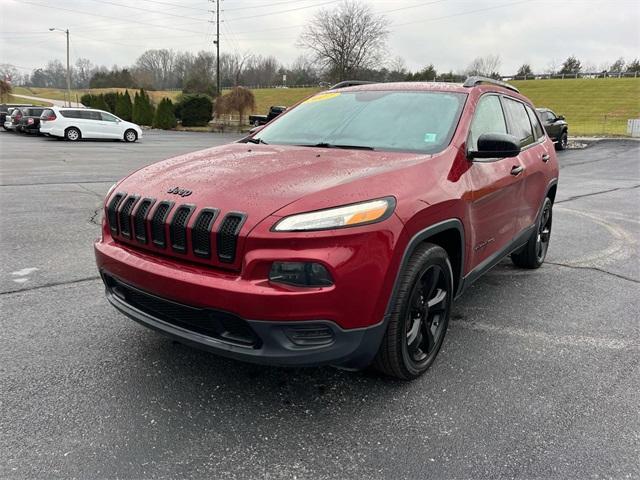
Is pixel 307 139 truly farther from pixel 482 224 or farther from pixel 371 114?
pixel 482 224

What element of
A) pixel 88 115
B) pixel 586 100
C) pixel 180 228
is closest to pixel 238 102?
pixel 88 115

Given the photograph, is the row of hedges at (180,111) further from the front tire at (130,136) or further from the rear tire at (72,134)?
the rear tire at (72,134)

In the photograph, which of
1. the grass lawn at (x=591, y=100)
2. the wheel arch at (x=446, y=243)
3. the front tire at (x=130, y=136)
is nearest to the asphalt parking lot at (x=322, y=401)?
the wheel arch at (x=446, y=243)

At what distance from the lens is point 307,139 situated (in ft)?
12.1

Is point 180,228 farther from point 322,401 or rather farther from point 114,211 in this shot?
point 322,401

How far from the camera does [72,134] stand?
24.0m

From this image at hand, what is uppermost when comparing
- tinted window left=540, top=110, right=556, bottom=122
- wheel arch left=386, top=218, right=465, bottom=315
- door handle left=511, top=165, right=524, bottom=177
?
tinted window left=540, top=110, right=556, bottom=122

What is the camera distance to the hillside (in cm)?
4222

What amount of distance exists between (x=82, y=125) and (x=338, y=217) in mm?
24984

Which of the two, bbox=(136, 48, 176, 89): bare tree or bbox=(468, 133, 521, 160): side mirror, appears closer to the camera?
bbox=(468, 133, 521, 160): side mirror

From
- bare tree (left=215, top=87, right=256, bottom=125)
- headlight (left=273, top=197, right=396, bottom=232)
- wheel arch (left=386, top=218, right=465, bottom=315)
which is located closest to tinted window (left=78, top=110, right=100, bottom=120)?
bare tree (left=215, top=87, right=256, bottom=125)

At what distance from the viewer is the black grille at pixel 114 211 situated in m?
2.95

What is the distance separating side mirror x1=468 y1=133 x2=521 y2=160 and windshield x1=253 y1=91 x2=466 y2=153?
0.69ft

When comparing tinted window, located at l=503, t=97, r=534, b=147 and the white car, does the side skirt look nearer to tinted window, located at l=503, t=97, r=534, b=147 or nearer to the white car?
tinted window, located at l=503, t=97, r=534, b=147
